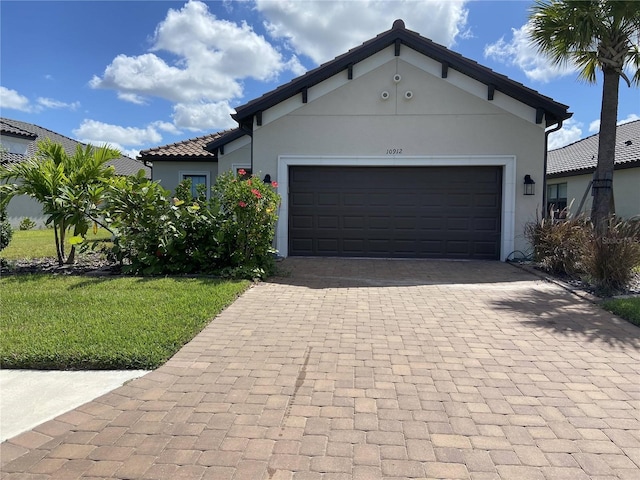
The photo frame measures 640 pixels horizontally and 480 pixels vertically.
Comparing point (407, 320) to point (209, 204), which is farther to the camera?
point (209, 204)

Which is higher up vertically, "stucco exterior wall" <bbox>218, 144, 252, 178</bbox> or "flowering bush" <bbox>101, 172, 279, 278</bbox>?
"stucco exterior wall" <bbox>218, 144, 252, 178</bbox>

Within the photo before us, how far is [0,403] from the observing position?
12.0 ft

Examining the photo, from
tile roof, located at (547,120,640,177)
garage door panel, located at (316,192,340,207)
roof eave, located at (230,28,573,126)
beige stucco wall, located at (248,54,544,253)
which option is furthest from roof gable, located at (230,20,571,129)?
tile roof, located at (547,120,640,177)

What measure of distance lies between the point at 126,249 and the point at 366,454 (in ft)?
25.1

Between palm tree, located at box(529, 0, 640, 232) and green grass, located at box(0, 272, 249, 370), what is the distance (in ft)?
27.1

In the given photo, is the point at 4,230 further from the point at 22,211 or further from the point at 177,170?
the point at 22,211

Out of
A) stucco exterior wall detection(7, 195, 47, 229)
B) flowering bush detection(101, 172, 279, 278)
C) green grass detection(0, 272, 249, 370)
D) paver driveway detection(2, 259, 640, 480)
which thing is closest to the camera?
paver driveway detection(2, 259, 640, 480)

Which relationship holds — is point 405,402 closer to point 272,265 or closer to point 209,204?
point 272,265

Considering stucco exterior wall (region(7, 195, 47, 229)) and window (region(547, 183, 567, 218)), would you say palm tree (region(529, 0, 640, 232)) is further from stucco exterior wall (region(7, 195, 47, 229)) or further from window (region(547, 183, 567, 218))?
stucco exterior wall (region(7, 195, 47, 229))

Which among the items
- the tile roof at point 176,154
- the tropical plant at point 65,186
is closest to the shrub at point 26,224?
the tile roof at point 176,154

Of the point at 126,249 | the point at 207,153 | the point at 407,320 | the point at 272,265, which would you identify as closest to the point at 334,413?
the point at 407,320

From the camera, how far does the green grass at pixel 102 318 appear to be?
14.6 feet

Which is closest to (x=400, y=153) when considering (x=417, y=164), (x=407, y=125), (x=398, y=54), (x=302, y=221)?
(x=417, y=164)

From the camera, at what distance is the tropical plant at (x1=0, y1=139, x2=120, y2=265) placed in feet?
29.3
